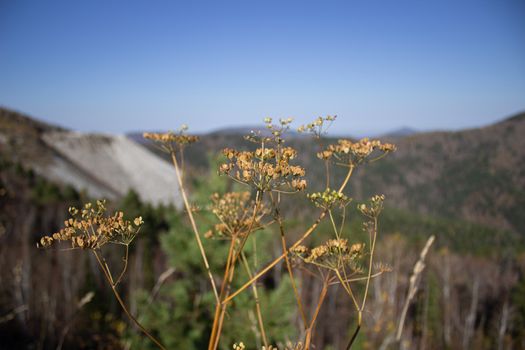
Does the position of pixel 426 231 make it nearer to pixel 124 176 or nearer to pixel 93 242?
pixel 124 176

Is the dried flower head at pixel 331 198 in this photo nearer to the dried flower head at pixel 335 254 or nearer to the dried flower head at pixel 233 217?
the dried flower head at pixel 335 254

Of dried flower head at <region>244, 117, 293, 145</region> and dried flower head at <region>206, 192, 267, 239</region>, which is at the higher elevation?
dried flower head at <region>244, 117, 293, 145</region>

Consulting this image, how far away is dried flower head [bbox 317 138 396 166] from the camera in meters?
2.12

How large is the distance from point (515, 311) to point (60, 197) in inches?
2456

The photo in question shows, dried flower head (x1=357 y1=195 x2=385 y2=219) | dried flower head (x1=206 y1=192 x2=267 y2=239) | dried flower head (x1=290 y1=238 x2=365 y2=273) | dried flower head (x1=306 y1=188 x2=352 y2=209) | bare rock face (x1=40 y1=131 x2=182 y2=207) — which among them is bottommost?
bare rock face (x1=40 y1=131 x2=182 y2=207)

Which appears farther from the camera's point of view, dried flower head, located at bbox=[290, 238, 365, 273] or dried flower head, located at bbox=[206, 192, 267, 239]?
dried flower head, located at bbox=[206, 192, 267, 239]

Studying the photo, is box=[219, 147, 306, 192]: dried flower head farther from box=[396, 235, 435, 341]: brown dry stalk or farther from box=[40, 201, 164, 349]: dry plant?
box=[396, 235, 435, 341]: brown dry stalk

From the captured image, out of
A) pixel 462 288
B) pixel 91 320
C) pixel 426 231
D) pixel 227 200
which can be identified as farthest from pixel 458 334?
pixel 426 231

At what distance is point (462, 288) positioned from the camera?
2186 inches

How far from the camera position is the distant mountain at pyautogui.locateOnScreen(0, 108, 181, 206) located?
255 feet

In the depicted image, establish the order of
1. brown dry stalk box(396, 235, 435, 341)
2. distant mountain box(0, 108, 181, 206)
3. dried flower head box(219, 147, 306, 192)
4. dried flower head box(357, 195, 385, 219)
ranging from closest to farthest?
dried flower head box(219, 147, 306, 192) → dried flower head box(357, 195, 385, 219) → brown dry stalk box(396, 235, 435, 341) → distant mountain box(0, 108, 181, 206)

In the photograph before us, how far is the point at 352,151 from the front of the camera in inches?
85.0

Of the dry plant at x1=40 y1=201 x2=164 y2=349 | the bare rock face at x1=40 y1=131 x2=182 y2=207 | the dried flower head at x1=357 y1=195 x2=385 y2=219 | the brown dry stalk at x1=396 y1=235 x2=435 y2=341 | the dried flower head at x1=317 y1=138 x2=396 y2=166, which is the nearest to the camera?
the dry plant at x1=40 y1=201 x2=164 y2=349

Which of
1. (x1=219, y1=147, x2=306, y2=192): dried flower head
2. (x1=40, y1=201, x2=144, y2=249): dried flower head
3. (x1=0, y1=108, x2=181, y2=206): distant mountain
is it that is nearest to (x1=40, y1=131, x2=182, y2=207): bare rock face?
(x1=0, y1=108, x2=181, y2=206): distant mountain
